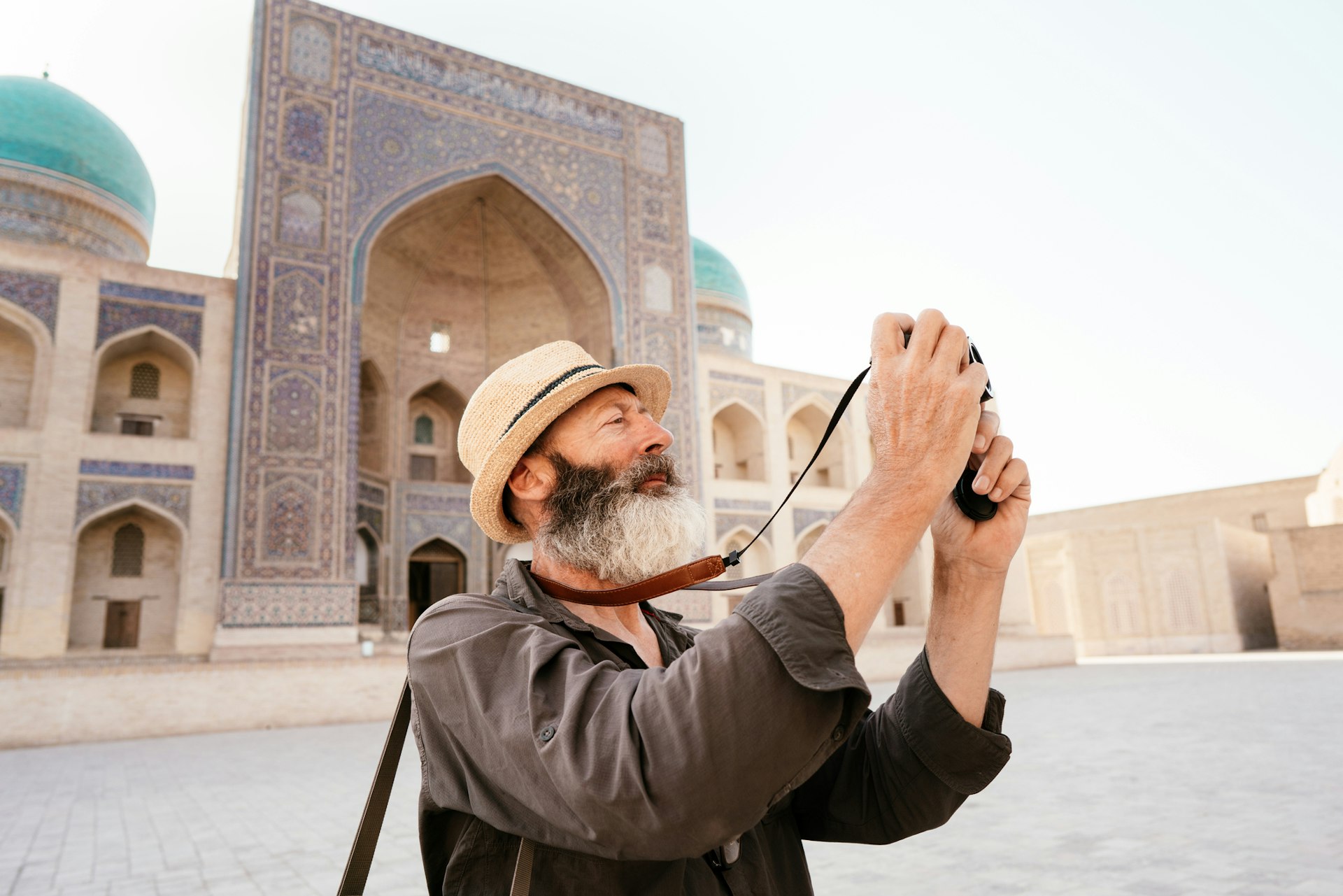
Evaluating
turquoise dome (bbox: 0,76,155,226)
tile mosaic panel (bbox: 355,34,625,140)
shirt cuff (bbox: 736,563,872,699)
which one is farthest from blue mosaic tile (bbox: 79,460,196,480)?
shirt cuff (bbox: 736,563,872,699)

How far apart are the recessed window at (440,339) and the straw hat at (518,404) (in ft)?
44.3

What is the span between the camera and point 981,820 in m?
3.04

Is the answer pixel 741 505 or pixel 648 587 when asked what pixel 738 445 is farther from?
pixel 648 587

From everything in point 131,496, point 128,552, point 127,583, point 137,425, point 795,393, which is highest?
point 795,393

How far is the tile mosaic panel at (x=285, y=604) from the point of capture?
900 centimetres

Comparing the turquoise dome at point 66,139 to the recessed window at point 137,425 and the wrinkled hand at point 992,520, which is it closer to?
the recessed window at point 137,425

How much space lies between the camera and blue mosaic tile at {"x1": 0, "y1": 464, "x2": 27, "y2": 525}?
29.6 ft

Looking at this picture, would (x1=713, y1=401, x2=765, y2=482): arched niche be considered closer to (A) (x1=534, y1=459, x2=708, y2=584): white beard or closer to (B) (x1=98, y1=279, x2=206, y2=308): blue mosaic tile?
(B) (x1=98, y1=279, x2=206, y2=308): blue mosaic tile

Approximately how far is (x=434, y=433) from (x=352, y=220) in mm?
4316

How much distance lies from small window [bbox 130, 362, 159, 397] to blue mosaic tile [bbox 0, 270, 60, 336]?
4.52 ft

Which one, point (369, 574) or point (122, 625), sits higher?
point (369, 574)

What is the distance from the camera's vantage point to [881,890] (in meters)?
2.30

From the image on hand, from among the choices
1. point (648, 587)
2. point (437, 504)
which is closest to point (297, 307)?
point (437, 504)

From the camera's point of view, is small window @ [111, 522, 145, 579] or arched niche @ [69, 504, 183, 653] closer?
arched niche @ [69, 504, 183, 653]
